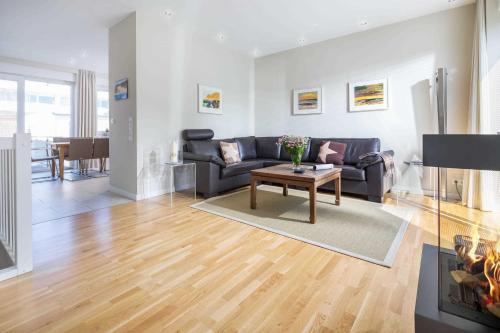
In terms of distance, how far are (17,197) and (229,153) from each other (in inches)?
118

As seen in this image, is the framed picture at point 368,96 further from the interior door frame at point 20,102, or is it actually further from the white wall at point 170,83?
the interior door frame at point 20,102

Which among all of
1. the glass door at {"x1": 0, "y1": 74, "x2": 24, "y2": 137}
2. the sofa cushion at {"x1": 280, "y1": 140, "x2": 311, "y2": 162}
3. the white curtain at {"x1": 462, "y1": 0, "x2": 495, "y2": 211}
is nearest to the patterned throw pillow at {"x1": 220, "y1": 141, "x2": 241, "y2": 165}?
the sofa cushion at {"x1": 280, "y1": 140, "x2": 311, "y2": 162}

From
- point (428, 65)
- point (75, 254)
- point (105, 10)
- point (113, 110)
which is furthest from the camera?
point (113, 110)

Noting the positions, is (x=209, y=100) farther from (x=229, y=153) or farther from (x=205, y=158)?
(x=205, y=158)

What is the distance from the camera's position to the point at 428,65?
3.72 meters

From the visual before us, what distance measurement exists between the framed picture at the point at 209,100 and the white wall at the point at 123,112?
4.00 feet

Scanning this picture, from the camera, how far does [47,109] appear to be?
640 cm

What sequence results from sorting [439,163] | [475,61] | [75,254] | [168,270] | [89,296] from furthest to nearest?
[475,61]
[75,254]
[168,270]
[89,296]
[439,163]

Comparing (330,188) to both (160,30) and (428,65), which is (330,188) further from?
(160,30)

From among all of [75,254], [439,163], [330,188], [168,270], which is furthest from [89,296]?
[330,188]

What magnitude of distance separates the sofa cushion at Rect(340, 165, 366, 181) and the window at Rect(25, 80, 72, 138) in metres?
7.10

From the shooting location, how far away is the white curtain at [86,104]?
261 inches

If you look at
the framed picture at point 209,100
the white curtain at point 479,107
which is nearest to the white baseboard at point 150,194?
the framed picture at point 209,100

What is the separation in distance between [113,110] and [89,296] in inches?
131
